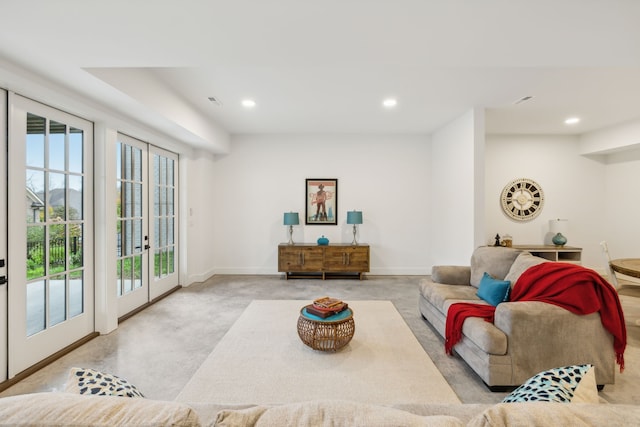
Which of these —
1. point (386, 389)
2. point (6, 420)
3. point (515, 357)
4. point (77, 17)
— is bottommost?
point (386, 389)

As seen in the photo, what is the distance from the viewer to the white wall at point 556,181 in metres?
5.95

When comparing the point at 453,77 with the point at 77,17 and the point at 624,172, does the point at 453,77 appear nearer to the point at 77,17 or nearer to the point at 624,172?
the point at 77,17

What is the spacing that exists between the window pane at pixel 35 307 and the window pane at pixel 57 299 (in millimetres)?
80

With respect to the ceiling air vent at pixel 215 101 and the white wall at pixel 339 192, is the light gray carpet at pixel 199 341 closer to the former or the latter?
the white wall at pixel 339 192

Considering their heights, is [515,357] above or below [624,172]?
below

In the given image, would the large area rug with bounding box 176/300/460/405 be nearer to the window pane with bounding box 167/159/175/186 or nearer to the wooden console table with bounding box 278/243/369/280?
the wooden console table with bounding box 278/243/369/280

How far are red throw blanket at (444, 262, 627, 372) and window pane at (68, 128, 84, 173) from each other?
3842 mm

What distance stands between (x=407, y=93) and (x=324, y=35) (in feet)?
6.98

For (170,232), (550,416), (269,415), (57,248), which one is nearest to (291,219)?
(170,232)

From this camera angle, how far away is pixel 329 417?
2.40 ft

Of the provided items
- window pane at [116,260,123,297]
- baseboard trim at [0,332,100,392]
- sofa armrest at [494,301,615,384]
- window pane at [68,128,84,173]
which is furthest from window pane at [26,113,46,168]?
sofa armrest at [494,301,615,384]

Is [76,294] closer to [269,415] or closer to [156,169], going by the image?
[156,169]

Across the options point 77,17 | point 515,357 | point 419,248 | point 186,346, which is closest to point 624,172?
point 419,248

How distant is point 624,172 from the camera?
5711 mm
